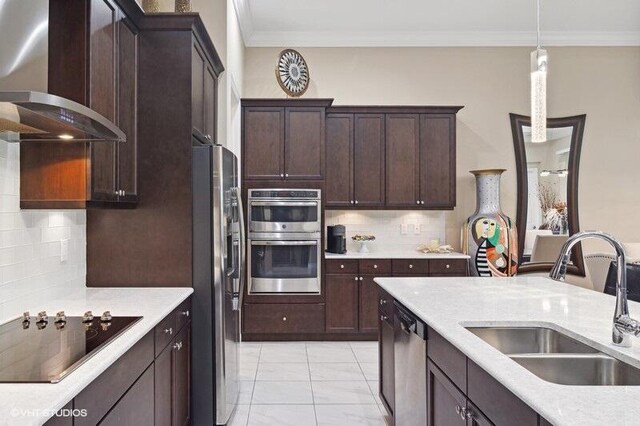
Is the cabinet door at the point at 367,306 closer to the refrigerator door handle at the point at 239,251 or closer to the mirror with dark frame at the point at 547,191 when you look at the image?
the refrigerator door handle at the point at 239,251

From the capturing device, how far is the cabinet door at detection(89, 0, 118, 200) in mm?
1973

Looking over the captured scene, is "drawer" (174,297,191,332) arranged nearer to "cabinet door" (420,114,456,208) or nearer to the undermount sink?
the undermount sink

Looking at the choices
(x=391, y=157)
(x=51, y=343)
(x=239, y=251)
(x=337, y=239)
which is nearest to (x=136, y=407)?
(x=51, y=343)

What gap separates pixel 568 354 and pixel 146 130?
2.40 meters

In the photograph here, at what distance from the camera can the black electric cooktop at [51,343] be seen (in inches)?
49.7

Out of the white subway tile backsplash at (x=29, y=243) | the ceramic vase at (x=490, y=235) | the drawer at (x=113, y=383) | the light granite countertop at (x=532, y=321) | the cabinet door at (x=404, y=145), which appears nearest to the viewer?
the light granite countertop at (x=532, y=321)

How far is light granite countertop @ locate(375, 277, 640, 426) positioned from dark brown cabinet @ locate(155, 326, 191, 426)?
1180 millimetres

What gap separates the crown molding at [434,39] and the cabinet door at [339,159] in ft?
3.44

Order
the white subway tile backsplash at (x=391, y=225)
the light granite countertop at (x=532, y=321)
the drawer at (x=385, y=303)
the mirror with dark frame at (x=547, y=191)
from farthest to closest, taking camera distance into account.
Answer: the mirror with dark frame at (x=547, y=191)
the white subway tile backsplash at (x=391, y=225)
the drawer at (x=385, y=303)
the light granite countertop at (x=532, y=321)

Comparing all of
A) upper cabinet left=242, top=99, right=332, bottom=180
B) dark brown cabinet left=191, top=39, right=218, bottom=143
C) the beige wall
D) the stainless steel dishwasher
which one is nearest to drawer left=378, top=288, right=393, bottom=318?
the stainless steel dishwasher

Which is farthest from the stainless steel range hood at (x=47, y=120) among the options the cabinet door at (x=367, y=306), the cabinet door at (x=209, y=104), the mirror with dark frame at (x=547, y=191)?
the mirror with dark frame at (x=547, y=191)

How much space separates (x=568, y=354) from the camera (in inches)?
61.6

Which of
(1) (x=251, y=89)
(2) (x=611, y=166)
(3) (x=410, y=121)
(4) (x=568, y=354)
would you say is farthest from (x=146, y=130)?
(2) (x=611, y=166)

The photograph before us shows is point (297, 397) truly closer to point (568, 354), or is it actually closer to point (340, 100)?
point (568, 354)
